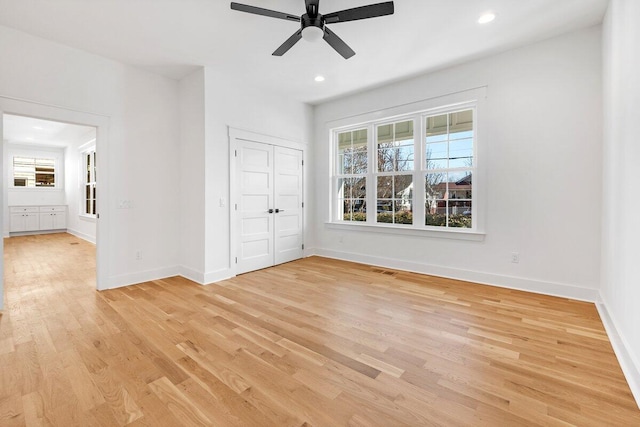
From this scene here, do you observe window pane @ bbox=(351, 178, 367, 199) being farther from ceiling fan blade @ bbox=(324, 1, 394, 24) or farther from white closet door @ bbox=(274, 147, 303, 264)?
ceiling fan blade @ bbox=(324, 1, 394, 24)

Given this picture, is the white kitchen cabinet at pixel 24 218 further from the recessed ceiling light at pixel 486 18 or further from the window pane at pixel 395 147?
the recessed ceiling light at pixel 486 18

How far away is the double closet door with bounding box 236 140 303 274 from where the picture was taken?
14.9 ft

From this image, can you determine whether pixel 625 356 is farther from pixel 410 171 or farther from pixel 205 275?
pixel 205 275

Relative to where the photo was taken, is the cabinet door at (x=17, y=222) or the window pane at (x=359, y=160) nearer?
the window pane at (x=359, y=160)

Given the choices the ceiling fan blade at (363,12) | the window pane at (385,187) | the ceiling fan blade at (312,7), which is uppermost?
the ceiling fan blade at (312,7)

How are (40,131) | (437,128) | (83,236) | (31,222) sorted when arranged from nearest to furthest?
(437,128) < (40,131) < (83,236) < (31,222)

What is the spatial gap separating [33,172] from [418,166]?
11495mm

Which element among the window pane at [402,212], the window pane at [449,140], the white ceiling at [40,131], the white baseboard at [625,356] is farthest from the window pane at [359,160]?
the white ceiling at [40,131]

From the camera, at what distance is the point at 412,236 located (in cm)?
455

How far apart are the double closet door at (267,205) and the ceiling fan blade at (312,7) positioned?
238 centimetres

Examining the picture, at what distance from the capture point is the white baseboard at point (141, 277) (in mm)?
3842

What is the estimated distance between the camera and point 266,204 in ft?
16.1

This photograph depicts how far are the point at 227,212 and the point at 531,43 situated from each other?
4.53 m

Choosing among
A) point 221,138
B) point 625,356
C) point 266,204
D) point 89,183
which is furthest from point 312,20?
point 89,183
